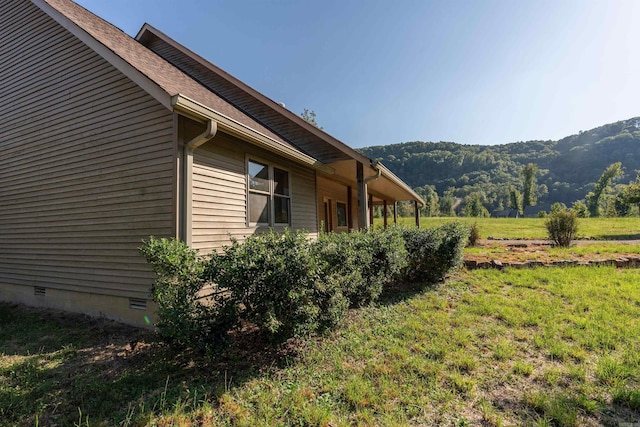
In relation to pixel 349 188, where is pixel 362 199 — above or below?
below

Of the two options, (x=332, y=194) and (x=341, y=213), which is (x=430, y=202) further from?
(x=332, y=194)

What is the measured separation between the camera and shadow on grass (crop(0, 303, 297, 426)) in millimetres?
2570

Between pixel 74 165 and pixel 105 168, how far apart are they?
0.94m

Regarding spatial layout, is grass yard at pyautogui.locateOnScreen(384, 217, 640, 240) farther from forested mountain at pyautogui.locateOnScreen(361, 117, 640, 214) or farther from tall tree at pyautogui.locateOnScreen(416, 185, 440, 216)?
forested mountain at pyautogui.locateOnScreen(361, 117, 640, 214)

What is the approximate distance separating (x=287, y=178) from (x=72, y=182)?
13.9ft

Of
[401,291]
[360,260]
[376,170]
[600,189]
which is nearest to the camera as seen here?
[360,260]

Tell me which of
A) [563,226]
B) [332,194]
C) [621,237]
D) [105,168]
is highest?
[332,194]

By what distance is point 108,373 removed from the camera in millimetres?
3225

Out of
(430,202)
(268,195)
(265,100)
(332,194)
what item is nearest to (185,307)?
(268,195)

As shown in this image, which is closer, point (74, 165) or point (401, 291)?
point (74, 165)

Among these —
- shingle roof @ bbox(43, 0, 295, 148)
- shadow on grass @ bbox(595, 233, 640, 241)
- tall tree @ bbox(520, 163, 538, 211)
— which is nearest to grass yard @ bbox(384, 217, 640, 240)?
shadow on grass @ bbox(595, 233, 640, 241)

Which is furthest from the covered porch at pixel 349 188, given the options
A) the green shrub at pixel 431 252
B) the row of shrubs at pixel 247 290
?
the row of shrubs at pixel 247 290

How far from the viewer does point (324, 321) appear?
3643mm

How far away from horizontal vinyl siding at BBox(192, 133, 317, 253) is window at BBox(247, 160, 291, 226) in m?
0.21
